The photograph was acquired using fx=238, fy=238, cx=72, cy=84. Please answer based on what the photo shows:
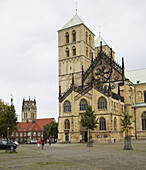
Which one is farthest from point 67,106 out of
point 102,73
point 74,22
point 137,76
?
point 74,22

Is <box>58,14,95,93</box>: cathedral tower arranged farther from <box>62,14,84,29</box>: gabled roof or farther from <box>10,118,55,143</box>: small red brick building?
<box>10,118,55,143</box>: small red brick building

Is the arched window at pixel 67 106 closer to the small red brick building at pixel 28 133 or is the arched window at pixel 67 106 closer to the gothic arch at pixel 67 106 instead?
the gothic arch at pixel 67 106

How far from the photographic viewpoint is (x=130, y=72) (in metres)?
72.8

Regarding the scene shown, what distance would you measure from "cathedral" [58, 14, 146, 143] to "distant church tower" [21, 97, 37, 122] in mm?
110602

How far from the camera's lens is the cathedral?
5188cm

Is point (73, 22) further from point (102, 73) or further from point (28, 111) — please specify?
point (28, 111)

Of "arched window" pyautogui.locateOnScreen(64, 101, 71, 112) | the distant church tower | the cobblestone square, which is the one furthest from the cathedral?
the distant church tower

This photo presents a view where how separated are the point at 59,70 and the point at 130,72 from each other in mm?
21651

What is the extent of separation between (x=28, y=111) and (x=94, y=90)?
129481mm

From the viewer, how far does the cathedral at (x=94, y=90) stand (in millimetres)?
51875

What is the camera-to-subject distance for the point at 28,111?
176 m

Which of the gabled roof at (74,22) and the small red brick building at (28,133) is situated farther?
the small red brick building at (28,133)

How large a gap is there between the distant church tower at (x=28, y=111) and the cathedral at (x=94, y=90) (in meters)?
111

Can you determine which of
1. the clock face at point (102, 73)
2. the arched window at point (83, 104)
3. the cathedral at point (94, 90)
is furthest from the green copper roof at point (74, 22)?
the arched window at point (83, 104)
